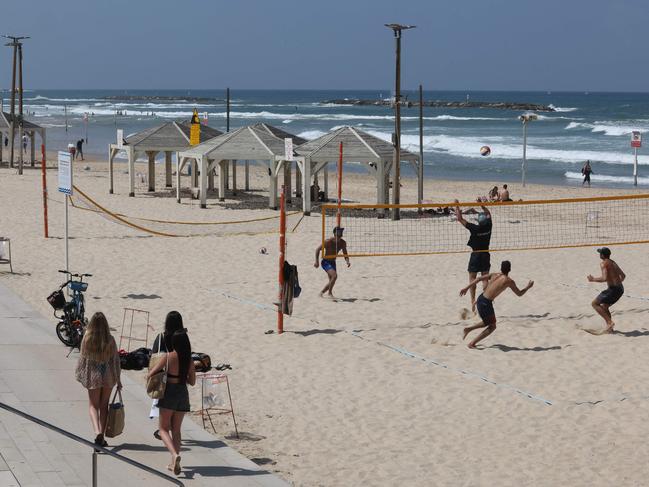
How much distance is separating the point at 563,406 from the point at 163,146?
69.6ft

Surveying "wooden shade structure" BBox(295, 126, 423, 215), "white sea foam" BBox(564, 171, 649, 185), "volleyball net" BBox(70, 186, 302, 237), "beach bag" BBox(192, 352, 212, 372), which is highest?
"wooden shade structure" BBox(295, 126, 423, 215)

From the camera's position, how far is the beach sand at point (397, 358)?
8.52 meters

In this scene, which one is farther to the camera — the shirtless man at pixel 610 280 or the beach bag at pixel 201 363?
the shirtless man at pixel 610 280

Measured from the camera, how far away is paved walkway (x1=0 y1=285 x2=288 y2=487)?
7.45 meters

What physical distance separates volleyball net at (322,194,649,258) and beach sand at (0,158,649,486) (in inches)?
53.1

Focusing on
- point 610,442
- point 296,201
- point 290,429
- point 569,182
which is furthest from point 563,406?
point 569,182

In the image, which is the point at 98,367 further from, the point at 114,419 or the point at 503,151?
the point at 503,151

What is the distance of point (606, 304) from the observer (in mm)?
12742

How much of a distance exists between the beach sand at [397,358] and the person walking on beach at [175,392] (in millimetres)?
883

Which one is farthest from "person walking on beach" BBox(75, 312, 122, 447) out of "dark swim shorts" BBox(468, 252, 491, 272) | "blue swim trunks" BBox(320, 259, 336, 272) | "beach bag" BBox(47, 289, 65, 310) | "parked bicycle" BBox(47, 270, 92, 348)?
"dark swim shorts" BBox(468, 252, 491, 272)

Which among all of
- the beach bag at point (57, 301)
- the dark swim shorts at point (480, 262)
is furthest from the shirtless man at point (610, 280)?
the beach bag at point (57, 301)

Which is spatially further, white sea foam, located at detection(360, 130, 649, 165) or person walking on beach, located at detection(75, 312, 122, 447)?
white sea foam, located at detection(360, 130, 649, 165)

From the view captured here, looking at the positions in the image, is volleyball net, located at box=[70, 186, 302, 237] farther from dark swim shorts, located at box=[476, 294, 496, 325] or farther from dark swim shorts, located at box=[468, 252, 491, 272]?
dark swim shorts, located at box=[476, 294, 496, 325]

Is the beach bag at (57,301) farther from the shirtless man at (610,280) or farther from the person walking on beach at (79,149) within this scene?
the person walking on beach at (79,149)
